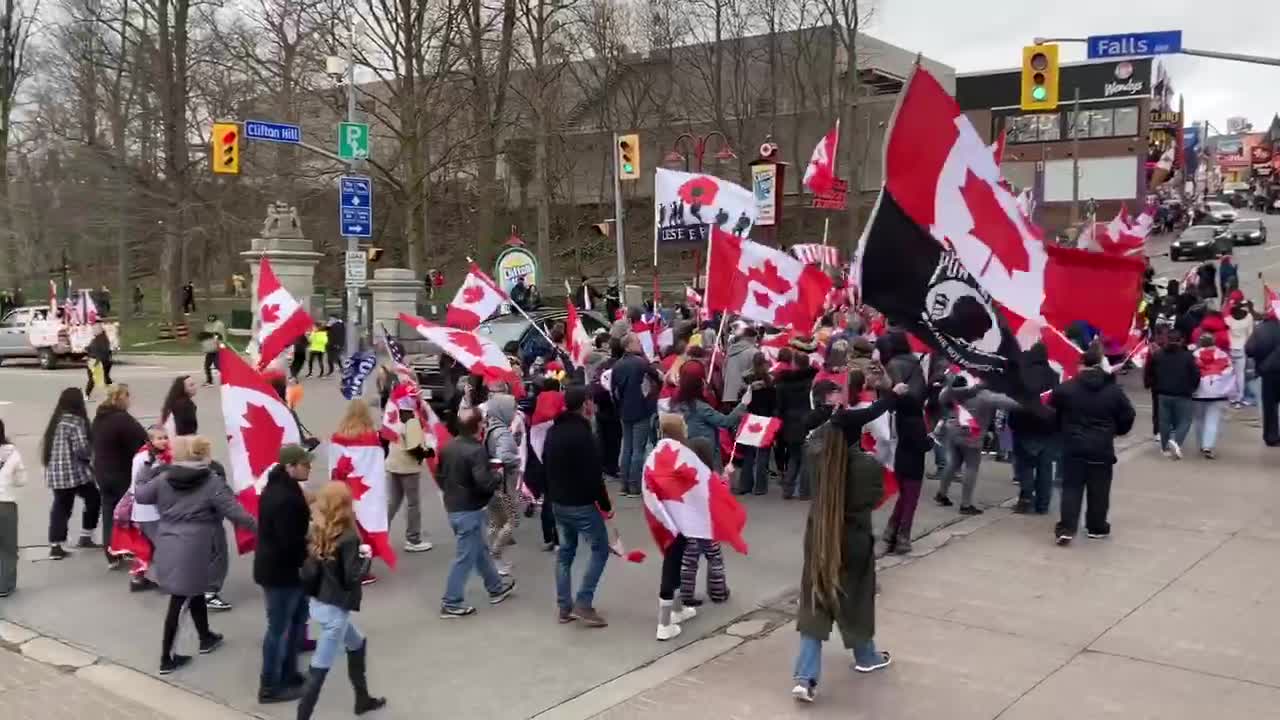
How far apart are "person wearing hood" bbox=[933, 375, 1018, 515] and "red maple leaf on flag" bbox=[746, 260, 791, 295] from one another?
218 cm

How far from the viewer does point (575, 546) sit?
280 inches

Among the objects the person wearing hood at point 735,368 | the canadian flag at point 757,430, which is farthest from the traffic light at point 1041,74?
the canadian flag at point 757,430

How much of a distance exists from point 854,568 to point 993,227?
93.3 inches

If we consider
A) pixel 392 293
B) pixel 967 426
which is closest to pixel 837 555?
pixel 967 426

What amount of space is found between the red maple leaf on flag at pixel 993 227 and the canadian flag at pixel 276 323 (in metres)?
5.95

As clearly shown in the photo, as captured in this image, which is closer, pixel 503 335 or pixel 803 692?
pixel 803 692

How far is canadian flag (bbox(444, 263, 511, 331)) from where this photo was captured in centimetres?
1155

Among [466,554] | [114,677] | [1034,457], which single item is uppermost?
[1034,457]

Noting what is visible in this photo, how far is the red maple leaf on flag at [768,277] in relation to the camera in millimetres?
11531

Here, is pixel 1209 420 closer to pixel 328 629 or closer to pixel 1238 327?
pixel 1238 327

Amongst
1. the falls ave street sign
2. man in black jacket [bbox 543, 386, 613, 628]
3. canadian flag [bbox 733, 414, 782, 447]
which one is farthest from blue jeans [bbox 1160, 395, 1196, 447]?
the falls ave street sign

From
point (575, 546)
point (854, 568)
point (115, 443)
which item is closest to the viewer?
point (854, 568)

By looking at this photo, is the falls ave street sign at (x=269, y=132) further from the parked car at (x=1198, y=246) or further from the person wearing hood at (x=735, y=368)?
the parked car at (x=1198, y=246)

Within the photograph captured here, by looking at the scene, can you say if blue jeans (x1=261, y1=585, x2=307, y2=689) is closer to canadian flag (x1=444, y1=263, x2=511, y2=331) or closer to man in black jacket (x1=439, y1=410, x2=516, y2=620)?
man in black jacket (x1=439, y1=410, x2=516, y2=620)
